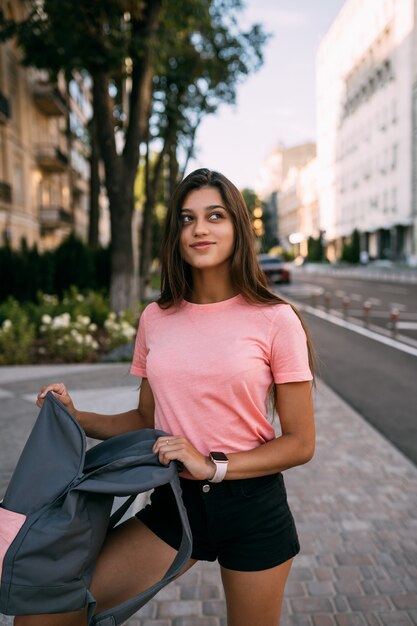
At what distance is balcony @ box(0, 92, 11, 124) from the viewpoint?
86.1 ft

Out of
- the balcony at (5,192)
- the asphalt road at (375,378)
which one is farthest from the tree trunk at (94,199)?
the asphalt road at (375,378)

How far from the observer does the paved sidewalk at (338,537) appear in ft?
10.6

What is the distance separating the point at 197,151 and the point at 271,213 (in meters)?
119

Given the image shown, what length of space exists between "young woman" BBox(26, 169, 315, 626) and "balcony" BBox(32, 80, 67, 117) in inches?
1274

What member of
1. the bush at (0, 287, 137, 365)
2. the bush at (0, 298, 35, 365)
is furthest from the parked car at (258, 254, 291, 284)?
the bush at (0, 298, 35, 365)

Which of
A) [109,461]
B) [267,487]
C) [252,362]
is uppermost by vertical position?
[252,362]

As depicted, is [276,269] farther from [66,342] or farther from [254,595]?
[254,595]

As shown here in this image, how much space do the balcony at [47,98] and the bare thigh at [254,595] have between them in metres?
32.9

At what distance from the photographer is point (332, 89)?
82.2 metres

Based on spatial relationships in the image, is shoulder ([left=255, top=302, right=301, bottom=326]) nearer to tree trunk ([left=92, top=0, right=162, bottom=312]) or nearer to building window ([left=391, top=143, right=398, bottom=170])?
tree trunk ([left=92, top=0, right=162, bottom=312])

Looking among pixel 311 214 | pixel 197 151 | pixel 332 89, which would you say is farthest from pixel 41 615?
pixel 311 214

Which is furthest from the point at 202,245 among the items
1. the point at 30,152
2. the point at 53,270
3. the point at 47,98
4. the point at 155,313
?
the point at 47,98

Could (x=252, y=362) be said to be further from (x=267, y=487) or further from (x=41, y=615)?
(x=41, y=615)

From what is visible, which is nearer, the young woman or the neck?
the young woman
